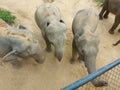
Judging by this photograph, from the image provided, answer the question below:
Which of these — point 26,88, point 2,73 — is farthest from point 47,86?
point 2,73

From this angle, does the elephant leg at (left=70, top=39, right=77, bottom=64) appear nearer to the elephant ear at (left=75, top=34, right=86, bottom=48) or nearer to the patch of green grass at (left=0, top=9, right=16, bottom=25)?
the elephant ear at (left=75, top=34, right=86, bottom=48)

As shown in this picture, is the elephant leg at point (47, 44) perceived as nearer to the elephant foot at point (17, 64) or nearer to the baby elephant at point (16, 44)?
the baby elephant at point (16, 44)

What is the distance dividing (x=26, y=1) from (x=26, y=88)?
2410 mm

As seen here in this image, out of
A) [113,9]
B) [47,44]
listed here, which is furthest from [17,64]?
[113,9]

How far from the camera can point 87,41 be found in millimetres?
4566

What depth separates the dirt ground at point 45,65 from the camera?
4.91 meters

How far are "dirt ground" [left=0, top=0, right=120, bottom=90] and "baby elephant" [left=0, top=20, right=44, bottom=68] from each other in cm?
38

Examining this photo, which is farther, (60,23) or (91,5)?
(91,5)

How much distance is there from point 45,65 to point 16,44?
0.87 metres

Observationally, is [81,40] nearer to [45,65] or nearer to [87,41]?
[87,41]

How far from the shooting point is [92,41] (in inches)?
180

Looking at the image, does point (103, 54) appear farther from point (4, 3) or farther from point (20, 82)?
point (4, 3)

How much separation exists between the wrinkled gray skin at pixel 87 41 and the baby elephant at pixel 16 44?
689 mm

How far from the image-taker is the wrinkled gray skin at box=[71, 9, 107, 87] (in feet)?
14.5
